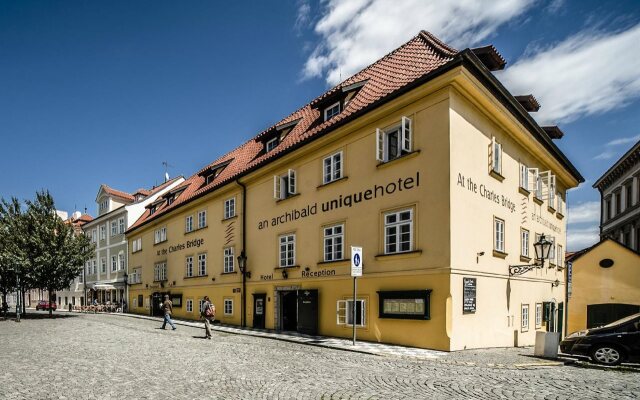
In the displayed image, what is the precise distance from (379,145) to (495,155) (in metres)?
4.44

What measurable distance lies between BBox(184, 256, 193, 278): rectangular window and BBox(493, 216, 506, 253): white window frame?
1983 centimetres

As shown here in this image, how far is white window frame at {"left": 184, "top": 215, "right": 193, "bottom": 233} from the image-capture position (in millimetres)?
29078

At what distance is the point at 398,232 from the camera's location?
1441 centimetres

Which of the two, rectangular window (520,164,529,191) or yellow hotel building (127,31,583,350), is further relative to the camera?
rectangular window (520,164,529,191)

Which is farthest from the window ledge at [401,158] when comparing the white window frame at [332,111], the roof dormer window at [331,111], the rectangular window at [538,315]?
the rectangular window at [538,315]

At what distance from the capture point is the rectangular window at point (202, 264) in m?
26.5

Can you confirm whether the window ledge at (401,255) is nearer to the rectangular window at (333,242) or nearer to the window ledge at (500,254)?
the rectangular window at (333,242)

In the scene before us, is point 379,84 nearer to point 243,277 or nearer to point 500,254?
point 500,254

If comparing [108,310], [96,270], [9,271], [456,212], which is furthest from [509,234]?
[96,270]

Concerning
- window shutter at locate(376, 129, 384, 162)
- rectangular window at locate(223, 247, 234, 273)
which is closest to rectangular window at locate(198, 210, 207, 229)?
rectangular window at locate(223, 247, 234, 273)

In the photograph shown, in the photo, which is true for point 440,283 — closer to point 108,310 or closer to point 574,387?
point 574,387

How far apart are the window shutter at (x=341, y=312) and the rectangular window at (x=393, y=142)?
18.3 ft

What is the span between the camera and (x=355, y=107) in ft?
55.0

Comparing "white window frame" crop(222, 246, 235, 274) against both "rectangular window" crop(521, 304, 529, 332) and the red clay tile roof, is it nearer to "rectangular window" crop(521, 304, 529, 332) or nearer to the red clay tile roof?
the red clay tile roof
